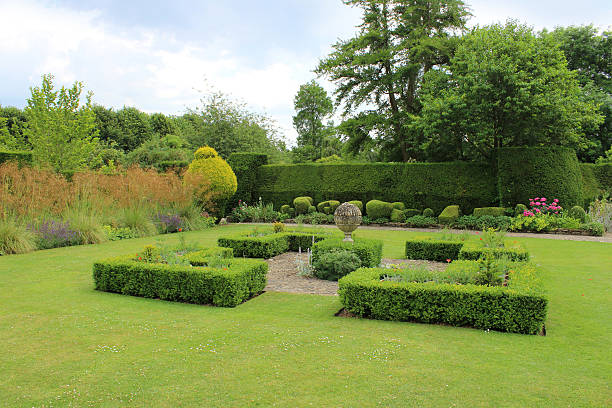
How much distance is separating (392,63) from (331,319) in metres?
17.3

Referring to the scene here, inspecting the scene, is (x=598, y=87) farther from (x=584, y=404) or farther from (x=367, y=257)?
(x=584, y=404)

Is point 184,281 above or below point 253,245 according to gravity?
below

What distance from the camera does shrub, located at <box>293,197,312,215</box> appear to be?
1705 centimetres

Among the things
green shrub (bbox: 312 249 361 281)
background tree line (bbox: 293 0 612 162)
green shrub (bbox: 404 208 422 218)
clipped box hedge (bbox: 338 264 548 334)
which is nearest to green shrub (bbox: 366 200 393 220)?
green shrub (bbox: 404 208 422 218)

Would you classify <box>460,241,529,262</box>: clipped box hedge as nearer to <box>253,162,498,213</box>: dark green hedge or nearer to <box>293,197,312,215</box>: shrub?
<box>253,162,498,213</box>: dark green hedge

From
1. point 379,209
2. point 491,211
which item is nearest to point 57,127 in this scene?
point 379,209

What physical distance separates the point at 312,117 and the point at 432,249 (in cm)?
2862

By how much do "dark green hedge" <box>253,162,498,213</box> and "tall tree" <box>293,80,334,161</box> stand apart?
16.8 metres

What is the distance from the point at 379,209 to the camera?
15.7m

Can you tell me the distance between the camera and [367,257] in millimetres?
7516

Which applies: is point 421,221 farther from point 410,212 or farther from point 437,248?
point 437,248

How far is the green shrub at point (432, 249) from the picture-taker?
336 inches

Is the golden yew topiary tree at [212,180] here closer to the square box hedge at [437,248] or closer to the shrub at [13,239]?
the shrub at [13,239]

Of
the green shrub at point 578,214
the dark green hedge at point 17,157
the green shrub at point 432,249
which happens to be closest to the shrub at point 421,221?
the green shrub at point 578,214
